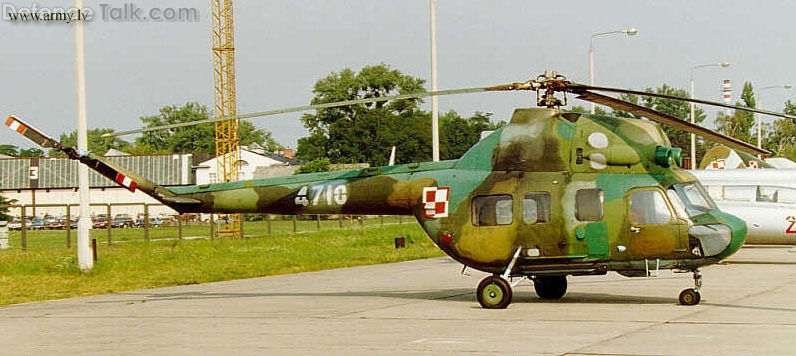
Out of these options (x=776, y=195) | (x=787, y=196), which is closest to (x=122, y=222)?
(x=776, y=195)

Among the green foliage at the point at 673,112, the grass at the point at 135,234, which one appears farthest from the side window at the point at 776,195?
the green foliage at the point at 673,112

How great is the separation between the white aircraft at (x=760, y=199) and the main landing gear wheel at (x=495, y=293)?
11152mm

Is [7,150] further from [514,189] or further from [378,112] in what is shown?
[514,189]

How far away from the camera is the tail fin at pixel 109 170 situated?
17.6m

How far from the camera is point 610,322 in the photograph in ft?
47.8

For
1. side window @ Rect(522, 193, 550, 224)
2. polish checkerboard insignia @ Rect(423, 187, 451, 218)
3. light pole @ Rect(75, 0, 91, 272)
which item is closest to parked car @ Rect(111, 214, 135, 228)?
light pole @ Rect(75, 0, 91, 272)

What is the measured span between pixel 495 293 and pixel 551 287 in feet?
6.33

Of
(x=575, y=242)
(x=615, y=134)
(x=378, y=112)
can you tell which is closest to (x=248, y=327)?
(x=575, y=242)

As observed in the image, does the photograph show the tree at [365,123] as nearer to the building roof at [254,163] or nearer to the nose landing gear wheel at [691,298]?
the building roof at [254,163]

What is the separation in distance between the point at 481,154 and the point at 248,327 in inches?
200

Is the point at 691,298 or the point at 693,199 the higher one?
the point at 693,199

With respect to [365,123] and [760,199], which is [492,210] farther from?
[365,123]

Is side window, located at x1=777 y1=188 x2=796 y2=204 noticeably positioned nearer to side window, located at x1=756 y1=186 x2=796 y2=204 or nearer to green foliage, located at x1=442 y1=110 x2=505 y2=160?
side window, located at x1=756 y1=186 x2=796 y2=204

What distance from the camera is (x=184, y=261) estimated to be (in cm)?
2997
